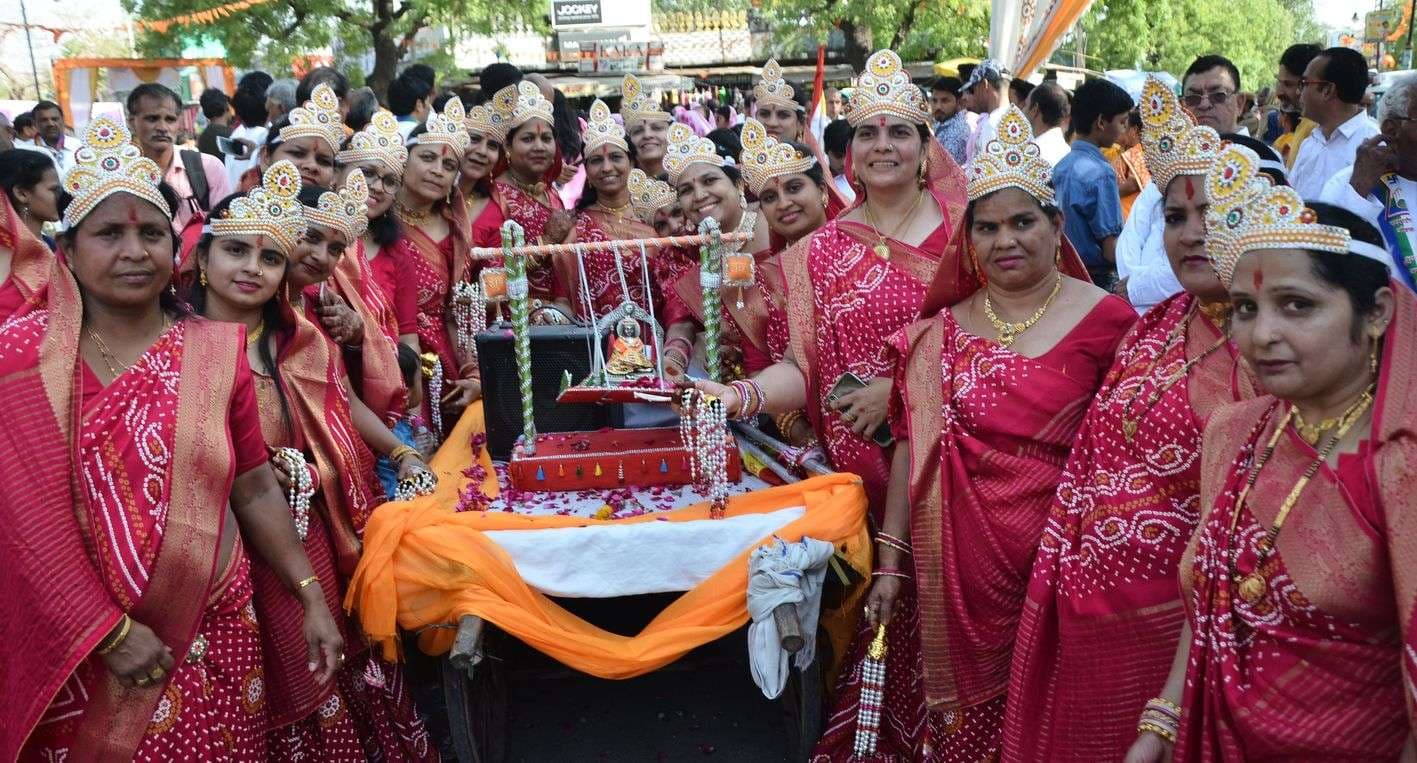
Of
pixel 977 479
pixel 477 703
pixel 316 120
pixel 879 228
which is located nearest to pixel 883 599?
pixel 977 479

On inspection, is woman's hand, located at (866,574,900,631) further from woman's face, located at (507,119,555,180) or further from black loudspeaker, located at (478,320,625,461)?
woman's face, located at (507,119,555,180)

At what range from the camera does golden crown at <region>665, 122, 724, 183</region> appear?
439cm

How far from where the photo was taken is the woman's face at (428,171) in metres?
4.62

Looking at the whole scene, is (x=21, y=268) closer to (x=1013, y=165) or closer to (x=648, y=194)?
(x=1013, y=165)

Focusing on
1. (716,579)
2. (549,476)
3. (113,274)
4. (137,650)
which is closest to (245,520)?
(137,650)

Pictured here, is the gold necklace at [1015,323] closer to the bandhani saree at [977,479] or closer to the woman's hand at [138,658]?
the bandhani saree at [977,479]

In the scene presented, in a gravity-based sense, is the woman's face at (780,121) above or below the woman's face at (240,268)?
above

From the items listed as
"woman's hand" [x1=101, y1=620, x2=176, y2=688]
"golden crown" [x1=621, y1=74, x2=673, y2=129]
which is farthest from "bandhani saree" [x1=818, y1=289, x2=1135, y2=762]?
"golden crown" [x1=621, y1=74, x2=673, y2=129]

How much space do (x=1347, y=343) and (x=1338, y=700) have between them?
59 centimetres

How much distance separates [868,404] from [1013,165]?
2.67 ft

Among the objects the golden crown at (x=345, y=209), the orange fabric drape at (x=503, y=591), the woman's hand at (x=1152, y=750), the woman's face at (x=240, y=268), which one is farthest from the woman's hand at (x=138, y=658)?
the woman's hand at (x=1152, y=750)

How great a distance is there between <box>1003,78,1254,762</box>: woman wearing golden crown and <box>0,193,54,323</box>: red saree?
2.33 m

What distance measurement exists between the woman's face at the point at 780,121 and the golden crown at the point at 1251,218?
4622mm

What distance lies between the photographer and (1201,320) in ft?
8.02
